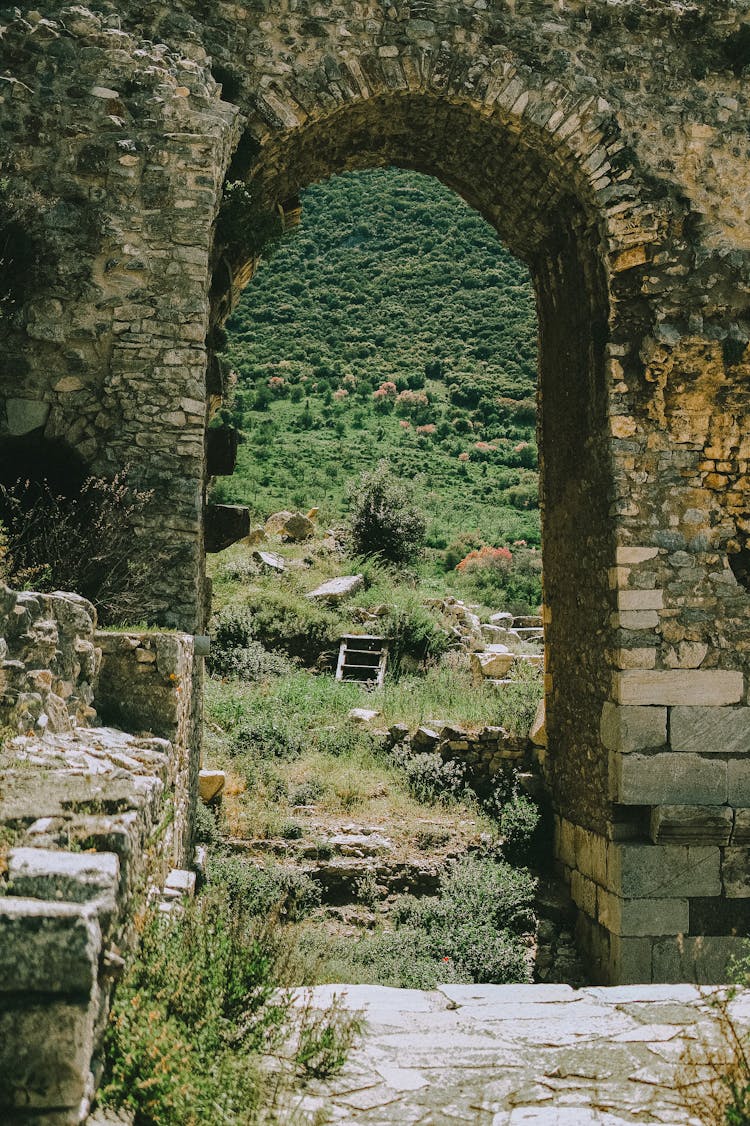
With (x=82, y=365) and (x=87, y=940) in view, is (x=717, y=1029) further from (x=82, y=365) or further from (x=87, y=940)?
(x=82, y=365)

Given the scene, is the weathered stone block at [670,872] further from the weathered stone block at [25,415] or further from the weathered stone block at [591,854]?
the weathered stone block at [25,415]

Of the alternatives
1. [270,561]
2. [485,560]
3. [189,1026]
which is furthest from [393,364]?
[189,1026]

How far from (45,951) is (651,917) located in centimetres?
577

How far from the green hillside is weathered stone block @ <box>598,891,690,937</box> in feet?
56.0

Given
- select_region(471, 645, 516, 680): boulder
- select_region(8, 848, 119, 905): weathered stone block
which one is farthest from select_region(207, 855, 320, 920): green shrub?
select_region(471, 645, 516, 680): boulder

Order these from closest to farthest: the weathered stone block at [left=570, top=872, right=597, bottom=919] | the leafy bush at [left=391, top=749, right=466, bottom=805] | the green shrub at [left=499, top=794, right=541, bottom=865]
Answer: the weathered stone block at [left=570, top=872, right=597, bottom=919]
the green shrub at [left=499, top=794, right=541, bottom=865]
the leafy bush at [left=391, top=749, right=466, bottom=805]

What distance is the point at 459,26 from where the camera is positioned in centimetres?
757

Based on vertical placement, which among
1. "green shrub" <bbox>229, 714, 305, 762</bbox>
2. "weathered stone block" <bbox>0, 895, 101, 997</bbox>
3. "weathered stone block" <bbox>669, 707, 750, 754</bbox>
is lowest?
"green shrub" <bbox>229, 714, 305, 762</bbox>

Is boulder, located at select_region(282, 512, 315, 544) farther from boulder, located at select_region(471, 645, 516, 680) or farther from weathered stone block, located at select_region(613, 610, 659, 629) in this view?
weathered stone block, located at select_region(613, 610, 659, 629)

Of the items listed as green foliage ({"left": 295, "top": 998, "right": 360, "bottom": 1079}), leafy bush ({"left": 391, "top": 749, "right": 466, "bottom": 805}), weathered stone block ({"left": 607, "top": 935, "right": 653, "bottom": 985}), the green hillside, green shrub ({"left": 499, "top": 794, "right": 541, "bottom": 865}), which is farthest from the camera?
the green hillside

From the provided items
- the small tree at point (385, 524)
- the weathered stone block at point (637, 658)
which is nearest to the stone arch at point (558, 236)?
the weathered stone block at point (637, 658)

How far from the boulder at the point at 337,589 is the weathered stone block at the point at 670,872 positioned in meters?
10.2

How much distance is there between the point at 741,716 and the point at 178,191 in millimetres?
5992

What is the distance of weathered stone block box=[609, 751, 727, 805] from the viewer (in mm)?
6902
